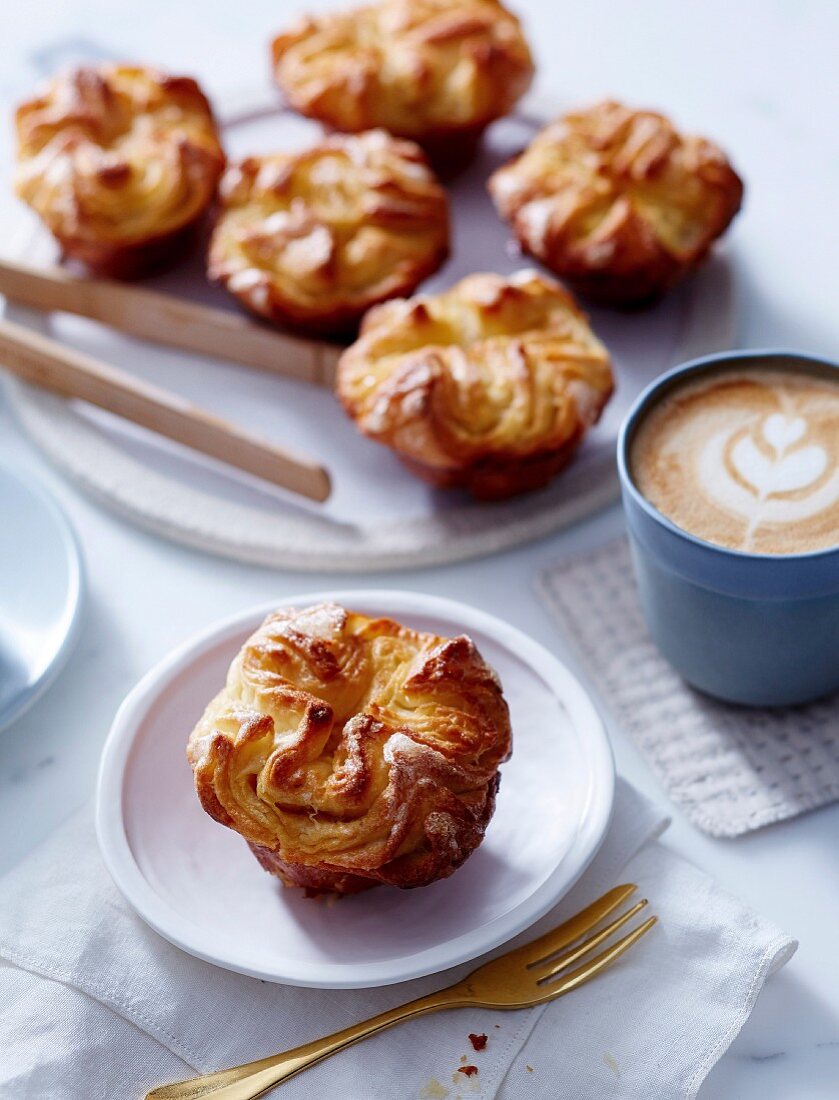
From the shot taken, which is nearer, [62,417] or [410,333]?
[410,333]

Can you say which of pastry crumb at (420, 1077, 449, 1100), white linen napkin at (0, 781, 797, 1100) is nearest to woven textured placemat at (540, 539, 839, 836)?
white linen napkin at (0, 781, 797, 1100)

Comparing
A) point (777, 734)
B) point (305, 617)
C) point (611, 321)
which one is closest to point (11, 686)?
point (305, 617)

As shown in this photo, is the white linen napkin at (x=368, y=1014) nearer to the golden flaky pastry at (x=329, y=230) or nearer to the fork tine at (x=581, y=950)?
the fork tine at (x=581, y=950)

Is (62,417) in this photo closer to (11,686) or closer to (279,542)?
(279,542)

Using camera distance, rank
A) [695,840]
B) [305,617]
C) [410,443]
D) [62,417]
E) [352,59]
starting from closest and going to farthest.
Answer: [305,617], [695,840], [410,443], [62,417], [352,59]

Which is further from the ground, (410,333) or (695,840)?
(410,333)

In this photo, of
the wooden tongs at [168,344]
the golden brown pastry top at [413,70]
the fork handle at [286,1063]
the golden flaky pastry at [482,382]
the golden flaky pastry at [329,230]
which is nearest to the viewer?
the fork handle at [286,1063]

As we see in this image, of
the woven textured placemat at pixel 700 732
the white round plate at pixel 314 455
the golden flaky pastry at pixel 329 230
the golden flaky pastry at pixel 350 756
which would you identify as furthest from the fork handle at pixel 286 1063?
the golden flaky pastry at pixel 329 230
